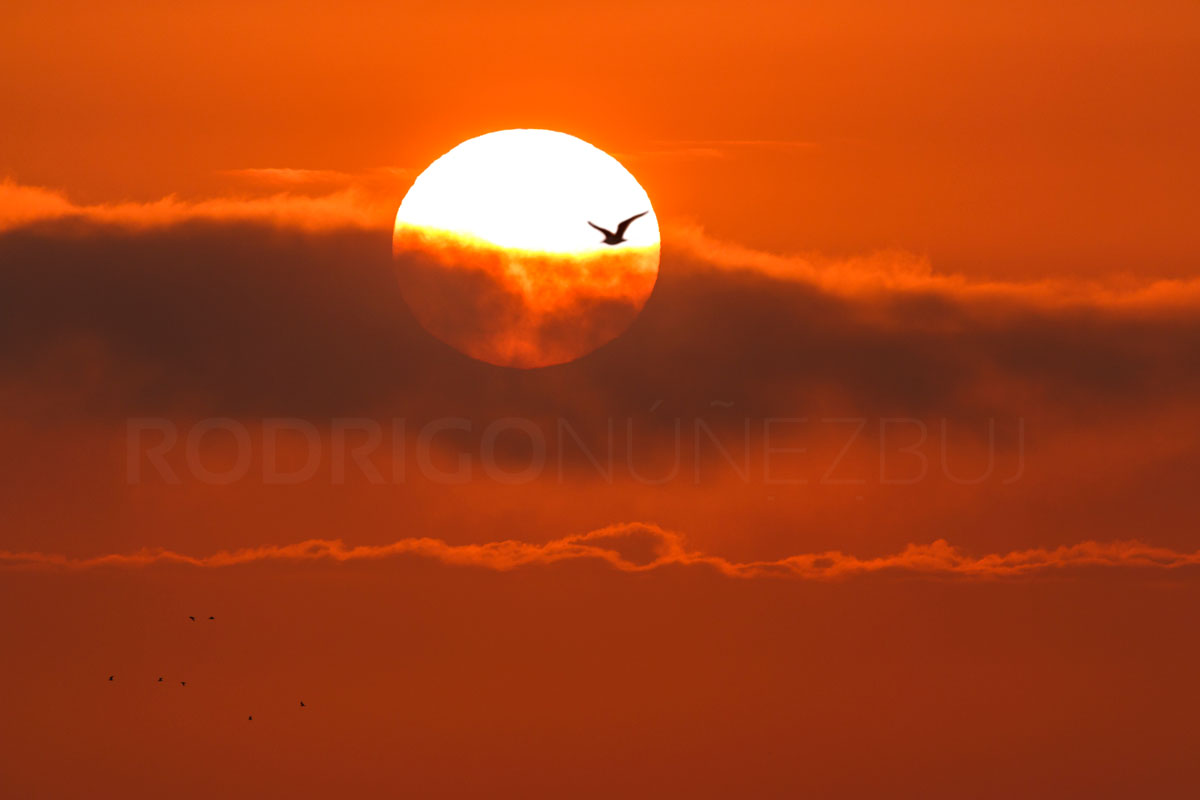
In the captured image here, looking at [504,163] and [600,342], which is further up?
[504,163]

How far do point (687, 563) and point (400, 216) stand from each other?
6.87m

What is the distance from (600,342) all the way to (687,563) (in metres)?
3.67

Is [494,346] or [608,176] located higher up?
[608,176]

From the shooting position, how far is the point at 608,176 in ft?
100

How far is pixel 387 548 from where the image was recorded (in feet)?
101

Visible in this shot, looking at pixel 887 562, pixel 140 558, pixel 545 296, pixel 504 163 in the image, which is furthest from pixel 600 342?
pixel 140 558

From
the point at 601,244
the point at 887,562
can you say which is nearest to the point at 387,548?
the point at 601,244

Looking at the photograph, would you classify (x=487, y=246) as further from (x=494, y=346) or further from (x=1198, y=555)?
(x=1198, y=555)

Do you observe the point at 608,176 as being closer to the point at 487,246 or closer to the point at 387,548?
the point at 487,246

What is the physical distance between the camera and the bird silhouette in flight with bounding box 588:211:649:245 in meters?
30.8

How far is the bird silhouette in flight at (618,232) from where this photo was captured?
30.8 meters

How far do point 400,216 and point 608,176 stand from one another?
10.6 ft

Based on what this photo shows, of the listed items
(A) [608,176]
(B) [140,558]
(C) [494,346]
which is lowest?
(B) [140,558]

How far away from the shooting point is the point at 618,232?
30.9 m
